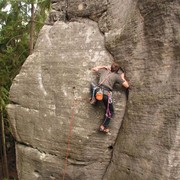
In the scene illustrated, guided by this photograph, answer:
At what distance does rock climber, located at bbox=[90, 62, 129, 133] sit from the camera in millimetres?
5055

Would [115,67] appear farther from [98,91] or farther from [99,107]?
[99,107]

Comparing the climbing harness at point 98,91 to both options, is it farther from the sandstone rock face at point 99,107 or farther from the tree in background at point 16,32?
the tree in background at point 16,32

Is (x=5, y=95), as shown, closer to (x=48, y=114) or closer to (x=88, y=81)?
(x=48, y=114)

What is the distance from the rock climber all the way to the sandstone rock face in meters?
0.15

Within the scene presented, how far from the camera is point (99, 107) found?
532cm

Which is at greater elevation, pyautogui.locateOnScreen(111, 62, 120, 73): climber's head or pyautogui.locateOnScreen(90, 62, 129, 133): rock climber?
pyautogui.locateOnScreen(111, 62, 120, 73): climber's head

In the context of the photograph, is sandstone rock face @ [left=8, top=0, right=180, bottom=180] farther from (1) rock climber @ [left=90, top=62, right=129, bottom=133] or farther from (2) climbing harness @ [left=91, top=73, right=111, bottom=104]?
(2) climbing harness @ [left=91, top=73, right=111, bottom=104]

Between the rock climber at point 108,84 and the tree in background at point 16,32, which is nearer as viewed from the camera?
the rock climber at point 108,84

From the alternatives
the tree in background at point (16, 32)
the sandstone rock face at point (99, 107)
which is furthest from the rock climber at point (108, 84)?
the tree in background at point (16, 32)

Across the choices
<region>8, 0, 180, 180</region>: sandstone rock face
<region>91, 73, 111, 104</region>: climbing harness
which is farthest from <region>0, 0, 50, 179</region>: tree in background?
<region>91, 73, 111, 104</region>: climbing harness

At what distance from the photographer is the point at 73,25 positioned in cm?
604

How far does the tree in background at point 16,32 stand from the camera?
10536mm

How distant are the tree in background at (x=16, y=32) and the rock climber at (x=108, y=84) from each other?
235 inches

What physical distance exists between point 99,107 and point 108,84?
0.53 m
